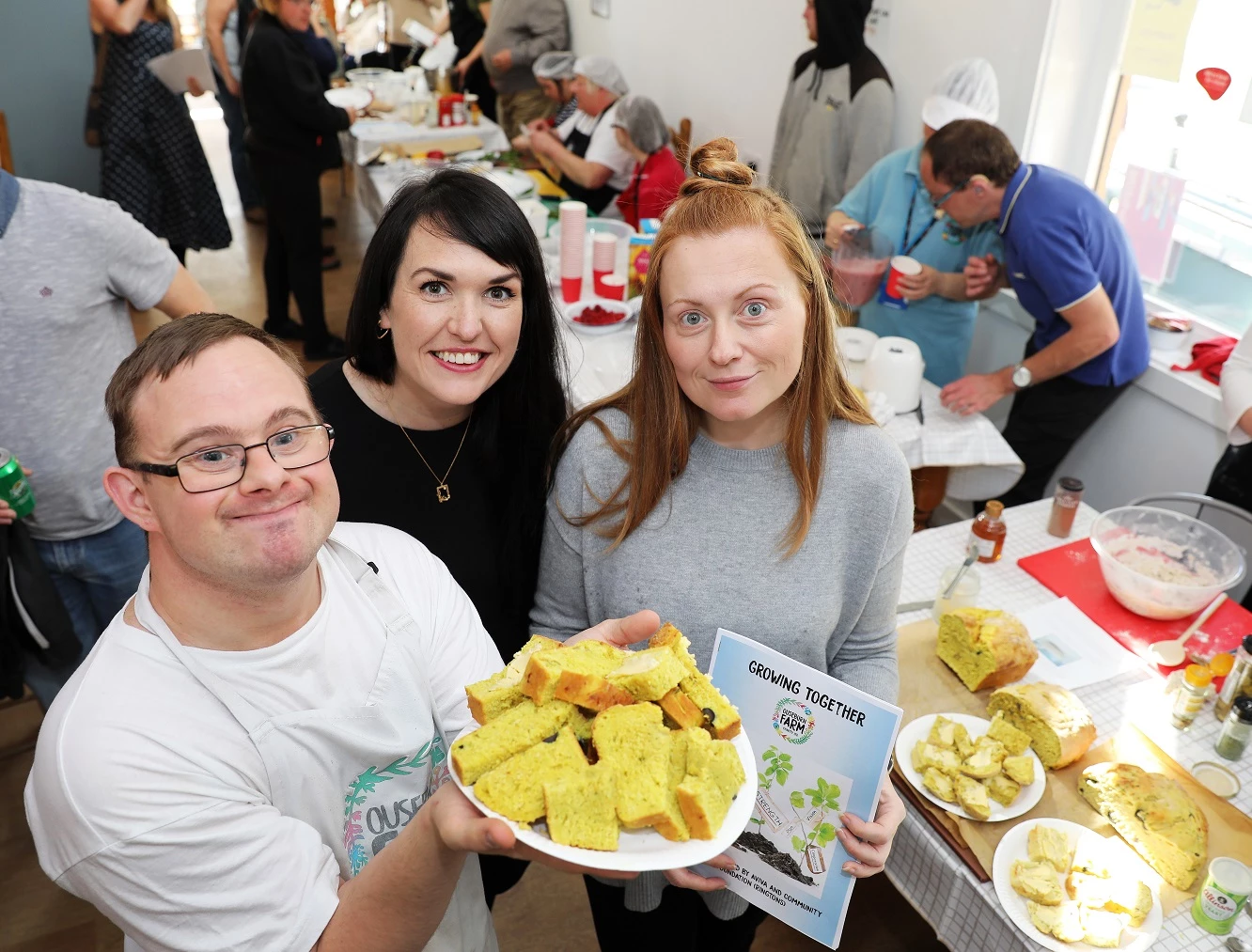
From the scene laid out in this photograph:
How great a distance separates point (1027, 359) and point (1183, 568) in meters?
1.15

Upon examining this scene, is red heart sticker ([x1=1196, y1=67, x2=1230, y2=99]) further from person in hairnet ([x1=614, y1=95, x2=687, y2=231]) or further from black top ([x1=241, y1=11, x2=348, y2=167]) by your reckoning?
black top ([x1=241, y1=11, x2=348, y2=167])

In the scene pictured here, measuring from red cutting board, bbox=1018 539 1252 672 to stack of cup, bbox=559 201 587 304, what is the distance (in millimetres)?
2151

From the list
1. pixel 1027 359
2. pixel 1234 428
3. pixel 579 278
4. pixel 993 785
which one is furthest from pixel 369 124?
pixel 993 785

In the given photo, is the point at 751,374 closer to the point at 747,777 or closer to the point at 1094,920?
the point at 747,777

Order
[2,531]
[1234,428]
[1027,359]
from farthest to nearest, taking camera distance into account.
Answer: [1027,359]
[1234,428]
[2,531]

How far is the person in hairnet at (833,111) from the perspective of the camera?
4203 millimetres

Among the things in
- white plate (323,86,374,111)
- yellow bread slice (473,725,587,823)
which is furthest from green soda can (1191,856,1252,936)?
white plate (323,86,374,111)

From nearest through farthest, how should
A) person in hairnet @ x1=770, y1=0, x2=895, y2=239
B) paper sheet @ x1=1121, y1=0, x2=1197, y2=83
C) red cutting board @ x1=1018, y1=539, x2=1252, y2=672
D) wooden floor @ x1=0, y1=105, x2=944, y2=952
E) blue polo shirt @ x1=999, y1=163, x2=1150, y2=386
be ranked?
1. red cutting board @ x1=1018, y1=539, x2=1252, y2=672
2. wooden floor @ x1=0, y1=105, x2=944, y2=952
3. blue polo shirt @ x1=999, y1=163, x2=1150, y2=386
4. paper sheet @ x1=1121, y1=0, x2=1197, y2=83
5. person in hairnet @ x1=770, y1=0, x2=895, y2=239

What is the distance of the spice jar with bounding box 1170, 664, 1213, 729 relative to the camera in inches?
79.5

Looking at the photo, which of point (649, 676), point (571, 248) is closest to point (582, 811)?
point (649, 676)

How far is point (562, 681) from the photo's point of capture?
1.18m

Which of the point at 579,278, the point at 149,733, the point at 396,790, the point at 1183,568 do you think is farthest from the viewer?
the point at 579,278

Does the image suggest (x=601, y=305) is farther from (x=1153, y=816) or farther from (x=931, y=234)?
(x=1153, y=816)

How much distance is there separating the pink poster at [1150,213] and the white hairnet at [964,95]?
2.25ft
